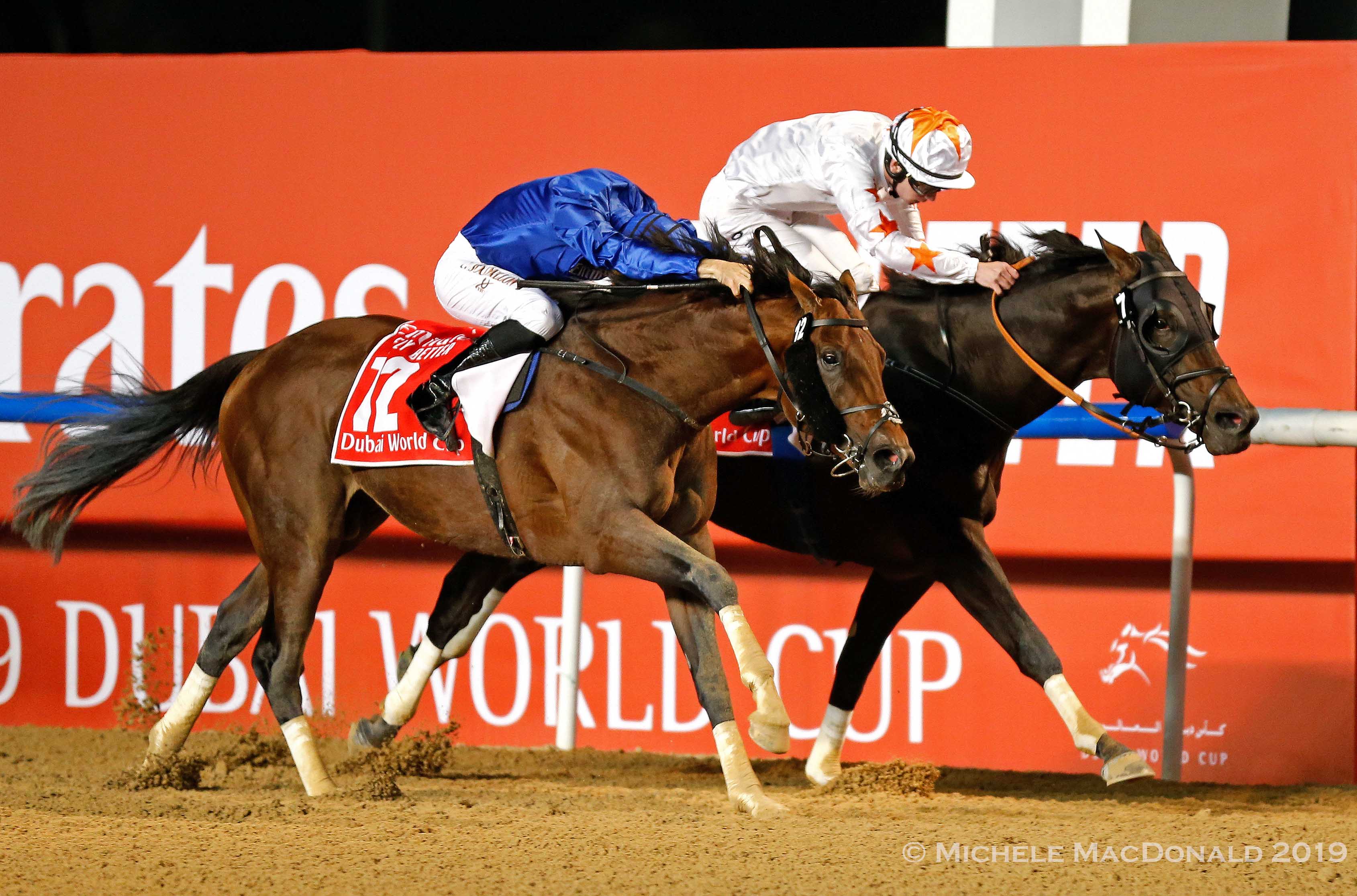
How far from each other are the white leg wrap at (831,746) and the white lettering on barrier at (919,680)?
72 cm

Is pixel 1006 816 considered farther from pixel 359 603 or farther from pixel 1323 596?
pixel 359 603

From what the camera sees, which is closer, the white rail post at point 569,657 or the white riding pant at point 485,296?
the white riding pant at point 485,296

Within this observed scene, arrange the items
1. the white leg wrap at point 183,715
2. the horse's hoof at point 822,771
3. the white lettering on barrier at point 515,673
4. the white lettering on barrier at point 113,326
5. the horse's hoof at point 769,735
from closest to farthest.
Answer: the horse's hoof at point 769,735
the white leg wrap at point 183,715
the horse's hoof at point 822,771
the white lettering on barrier at point 515,673
the white lettering on barrier at point 113,326

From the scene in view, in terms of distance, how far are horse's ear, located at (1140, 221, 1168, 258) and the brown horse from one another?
2.83 feet

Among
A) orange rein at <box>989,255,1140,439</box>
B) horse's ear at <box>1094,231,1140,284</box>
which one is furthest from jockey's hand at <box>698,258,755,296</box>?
horse's ear at <box>1094,231,1140,284</box>

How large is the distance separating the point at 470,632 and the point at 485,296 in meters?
1.27

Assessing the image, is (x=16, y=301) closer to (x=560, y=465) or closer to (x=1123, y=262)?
(x=560, y=465)

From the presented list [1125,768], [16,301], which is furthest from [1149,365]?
[16,301]

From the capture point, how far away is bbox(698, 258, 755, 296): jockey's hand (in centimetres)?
355

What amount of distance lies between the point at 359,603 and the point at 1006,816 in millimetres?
2679

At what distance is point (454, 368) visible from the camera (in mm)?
3943

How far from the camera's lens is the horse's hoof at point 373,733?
15.5 ft

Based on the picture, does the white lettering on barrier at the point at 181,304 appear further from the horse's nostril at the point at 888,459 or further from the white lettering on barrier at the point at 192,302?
the horse's nostril at the point at 888,459

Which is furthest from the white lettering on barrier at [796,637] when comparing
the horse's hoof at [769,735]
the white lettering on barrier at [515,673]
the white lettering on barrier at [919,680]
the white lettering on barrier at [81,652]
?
the white lettering on barrier at [81,652]
